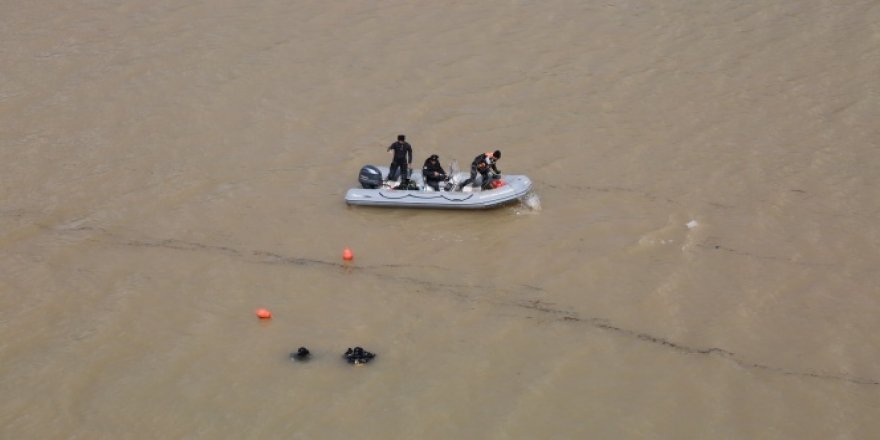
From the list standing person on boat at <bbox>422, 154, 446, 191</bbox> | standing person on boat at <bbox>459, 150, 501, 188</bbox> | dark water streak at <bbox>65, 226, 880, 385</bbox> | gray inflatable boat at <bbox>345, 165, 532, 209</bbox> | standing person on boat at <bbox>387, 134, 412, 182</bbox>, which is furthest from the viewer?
standing person on boat at <bbox>387, 134, 412, 182</bbox>

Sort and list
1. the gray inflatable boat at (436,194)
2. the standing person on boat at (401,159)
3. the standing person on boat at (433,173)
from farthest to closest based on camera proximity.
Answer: the standing person on boat at (401,159), the standing person on boat at (433,173), the gray inflatable boat at (436,194)

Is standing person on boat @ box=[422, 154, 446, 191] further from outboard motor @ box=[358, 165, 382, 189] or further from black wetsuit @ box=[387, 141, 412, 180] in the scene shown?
outboard motor @ box=[358, 165, 382, 189]

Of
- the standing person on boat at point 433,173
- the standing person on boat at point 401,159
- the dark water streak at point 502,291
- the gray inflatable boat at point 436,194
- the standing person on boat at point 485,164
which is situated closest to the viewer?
the dark water streak at point 502,291

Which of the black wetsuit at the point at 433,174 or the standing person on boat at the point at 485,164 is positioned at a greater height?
the standing person on boat at the point at 485,164

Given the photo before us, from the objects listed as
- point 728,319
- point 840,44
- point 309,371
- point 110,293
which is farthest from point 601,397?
point 840,44

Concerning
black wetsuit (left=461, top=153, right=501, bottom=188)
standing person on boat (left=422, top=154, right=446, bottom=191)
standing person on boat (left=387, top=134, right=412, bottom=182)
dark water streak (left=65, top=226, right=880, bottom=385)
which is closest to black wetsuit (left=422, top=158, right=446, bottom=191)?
standing person on boat (left=422, top=154, right=446, bottom=191)

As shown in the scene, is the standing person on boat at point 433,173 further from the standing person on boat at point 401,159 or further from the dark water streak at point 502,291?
the dark water streak at point 502,291

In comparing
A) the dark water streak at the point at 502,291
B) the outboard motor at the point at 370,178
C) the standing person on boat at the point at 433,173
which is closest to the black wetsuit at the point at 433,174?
the standing person on boat at the point at 433,173

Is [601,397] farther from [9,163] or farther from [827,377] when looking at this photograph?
[9,163]
